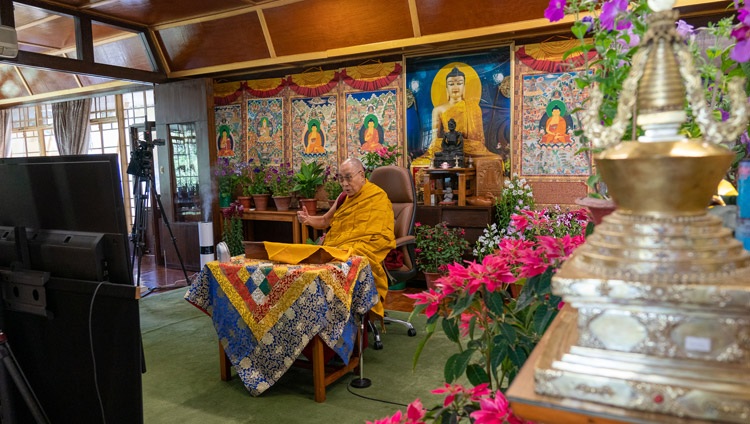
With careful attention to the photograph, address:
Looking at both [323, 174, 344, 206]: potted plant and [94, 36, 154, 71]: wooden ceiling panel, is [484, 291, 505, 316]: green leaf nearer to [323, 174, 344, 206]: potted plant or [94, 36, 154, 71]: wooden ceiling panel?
[323, 174, 344, 206]: potted plant

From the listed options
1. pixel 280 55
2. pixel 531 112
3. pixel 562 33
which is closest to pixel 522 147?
pixel 531 112

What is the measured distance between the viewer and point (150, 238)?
24.6 ft

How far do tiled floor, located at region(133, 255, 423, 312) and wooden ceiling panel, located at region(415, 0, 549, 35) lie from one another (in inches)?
95.4

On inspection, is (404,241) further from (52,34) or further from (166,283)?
(52,34)

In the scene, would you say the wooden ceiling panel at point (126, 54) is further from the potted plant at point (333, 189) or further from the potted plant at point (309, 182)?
the potted plant at point (333, 189)

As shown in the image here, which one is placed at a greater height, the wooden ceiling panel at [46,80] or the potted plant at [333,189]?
the wooden ceiling panel at [46,80]

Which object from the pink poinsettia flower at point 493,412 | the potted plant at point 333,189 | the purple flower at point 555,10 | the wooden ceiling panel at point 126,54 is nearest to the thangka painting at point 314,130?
the potted plant at point 333,189

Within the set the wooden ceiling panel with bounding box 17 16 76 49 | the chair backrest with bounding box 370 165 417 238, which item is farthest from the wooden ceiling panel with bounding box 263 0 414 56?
the wooden ceiling panel with bounding box 17 16 76 49

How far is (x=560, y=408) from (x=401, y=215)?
3236 mm

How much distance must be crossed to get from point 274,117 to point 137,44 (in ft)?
5.81

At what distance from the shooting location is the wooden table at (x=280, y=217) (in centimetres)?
560

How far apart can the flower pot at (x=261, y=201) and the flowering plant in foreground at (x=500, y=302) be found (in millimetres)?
4955

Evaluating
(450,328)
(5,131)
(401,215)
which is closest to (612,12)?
(450,328)

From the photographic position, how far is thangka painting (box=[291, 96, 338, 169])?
5809mm
